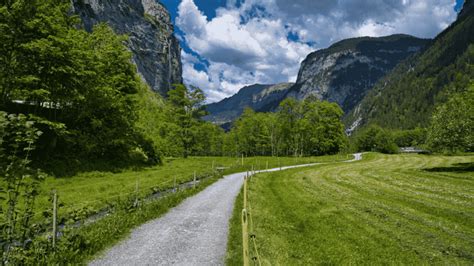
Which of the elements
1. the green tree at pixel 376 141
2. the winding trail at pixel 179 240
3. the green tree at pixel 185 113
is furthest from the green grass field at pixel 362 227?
the green tree at pixel 376 141

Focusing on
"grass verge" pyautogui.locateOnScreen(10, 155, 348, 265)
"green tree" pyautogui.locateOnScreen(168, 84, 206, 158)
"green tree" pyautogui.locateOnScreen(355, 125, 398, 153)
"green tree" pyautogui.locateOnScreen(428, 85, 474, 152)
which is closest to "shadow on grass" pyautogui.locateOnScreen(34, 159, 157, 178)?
"grass verge" pyautogui.locateOnScreen(10, 155, 348, 265)

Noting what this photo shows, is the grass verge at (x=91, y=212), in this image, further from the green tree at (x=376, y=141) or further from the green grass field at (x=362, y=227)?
the green tree at (x=376, y=141)

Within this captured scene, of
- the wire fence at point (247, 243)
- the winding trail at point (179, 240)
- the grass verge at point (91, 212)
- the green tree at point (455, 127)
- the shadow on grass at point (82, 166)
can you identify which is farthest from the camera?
the green tree at point (455, 127)

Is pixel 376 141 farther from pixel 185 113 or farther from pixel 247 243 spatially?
pixel 247 243

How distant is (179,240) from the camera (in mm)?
12555

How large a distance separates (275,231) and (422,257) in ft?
18.6

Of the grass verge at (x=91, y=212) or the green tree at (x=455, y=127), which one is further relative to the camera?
the green tree at (x=455, y=127)

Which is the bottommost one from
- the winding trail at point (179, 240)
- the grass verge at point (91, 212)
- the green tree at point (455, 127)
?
the winding trail at point (179, 240)

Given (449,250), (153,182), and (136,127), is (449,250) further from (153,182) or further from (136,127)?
(136,127)

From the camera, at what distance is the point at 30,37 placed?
2659cm

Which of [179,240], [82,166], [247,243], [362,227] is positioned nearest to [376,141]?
[82,166]

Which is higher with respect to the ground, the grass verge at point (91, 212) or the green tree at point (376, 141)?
the green tree at point (376, 141)

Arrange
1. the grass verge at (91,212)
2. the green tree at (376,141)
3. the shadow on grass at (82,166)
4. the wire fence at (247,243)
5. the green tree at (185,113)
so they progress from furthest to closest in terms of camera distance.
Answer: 1. the green tree at (376,141)
2. the green tree at (185,113)
3. the shadow on grass at (82,166)
4. the grass verge at (91,212)
5. the wire fence at (247,243)

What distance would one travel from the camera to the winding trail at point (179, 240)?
10.4m
